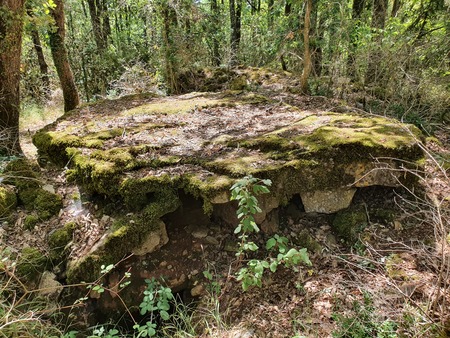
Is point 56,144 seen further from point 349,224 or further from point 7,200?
point 349,224

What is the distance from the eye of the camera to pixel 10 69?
4.52m

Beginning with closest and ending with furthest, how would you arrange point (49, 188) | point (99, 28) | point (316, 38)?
1. point (49, 188)
2. point (316, 38)
3. point (99, 28)

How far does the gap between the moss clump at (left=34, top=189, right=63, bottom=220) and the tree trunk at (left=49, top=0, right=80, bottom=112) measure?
167 inches

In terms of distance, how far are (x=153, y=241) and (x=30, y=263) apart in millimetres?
1275

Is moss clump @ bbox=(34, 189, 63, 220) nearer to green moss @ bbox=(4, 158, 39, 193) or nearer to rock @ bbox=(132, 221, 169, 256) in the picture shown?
green moss @ bbox=(4, 158, 39, 193)

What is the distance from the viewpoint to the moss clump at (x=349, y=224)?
3166mm

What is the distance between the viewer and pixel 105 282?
292cm

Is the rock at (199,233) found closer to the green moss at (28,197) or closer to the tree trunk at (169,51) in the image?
the green moss at (28,197)

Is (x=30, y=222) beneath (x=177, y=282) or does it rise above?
above

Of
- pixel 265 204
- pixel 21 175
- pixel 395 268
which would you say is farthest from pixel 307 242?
pixel 21 175

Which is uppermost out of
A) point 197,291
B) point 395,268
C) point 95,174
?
point 95,174

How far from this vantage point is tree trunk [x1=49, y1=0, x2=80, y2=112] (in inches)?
255

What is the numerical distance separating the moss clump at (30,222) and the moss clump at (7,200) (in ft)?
0.81

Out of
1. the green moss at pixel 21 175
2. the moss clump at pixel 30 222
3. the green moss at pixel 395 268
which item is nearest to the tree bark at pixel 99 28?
the green moss at pixel 21 175
